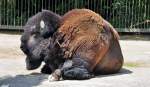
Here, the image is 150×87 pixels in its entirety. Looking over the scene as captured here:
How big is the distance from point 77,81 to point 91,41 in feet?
2.59

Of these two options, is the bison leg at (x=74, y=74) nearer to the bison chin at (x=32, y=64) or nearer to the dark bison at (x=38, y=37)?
the dark bison at (x=38, y=37)

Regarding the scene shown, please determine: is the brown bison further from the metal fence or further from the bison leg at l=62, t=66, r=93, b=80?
the metal fence

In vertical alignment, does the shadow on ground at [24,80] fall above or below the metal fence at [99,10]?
below

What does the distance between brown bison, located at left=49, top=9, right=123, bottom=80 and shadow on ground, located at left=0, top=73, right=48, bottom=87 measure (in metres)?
0.32

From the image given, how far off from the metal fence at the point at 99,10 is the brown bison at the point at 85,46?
9489 millimetres

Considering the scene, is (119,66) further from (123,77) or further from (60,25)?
(60,25)

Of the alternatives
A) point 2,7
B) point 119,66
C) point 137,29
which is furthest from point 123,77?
point 2,7

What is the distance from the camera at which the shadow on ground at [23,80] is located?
8.92 meters

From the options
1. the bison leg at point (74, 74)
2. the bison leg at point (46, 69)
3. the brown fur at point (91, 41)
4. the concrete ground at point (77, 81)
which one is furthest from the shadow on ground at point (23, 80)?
the brown fur at point (91, 41)

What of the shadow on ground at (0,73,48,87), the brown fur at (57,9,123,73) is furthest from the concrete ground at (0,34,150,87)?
the brown fur at (57,9,123,73)

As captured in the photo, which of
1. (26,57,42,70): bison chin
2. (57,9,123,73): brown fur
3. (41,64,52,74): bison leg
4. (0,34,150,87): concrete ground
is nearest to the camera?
(0,34,150,87): concrete ground

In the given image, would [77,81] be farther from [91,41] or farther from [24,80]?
[24,80]

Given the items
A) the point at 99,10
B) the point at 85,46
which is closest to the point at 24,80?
the point at 85,46

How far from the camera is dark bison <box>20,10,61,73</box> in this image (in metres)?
9.46
